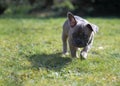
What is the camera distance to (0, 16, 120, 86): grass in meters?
6.36

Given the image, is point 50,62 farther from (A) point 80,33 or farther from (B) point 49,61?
(A) point 80,33

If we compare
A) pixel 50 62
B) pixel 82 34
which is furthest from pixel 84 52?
pixel 50 62

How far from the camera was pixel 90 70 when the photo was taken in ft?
23.4

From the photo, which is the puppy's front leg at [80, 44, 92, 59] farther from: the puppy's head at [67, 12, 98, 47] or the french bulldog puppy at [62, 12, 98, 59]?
the puppy's head at [67, 12, 98, 47]

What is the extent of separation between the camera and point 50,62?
766 cm

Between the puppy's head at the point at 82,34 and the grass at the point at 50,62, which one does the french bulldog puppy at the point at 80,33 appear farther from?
the grass at the point at 50,62

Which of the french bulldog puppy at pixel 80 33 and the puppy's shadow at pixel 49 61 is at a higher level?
the french bulldog puppy at pixel 80 33

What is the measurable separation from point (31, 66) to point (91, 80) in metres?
1.50

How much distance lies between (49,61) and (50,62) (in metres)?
0.06

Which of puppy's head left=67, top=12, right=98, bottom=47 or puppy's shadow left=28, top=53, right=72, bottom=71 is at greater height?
puppy's head left=67, top=12, right=98, bottom=47

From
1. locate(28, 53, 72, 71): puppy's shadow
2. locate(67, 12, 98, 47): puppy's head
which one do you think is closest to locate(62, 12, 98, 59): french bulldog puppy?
locate(67, 12, 98, 47): puppy's head

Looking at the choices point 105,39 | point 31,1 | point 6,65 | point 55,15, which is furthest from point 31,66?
point 31,1

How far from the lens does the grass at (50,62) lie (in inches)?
250

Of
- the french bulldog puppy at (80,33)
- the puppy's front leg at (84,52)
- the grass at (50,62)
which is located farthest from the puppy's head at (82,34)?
the grass at (50,62)
